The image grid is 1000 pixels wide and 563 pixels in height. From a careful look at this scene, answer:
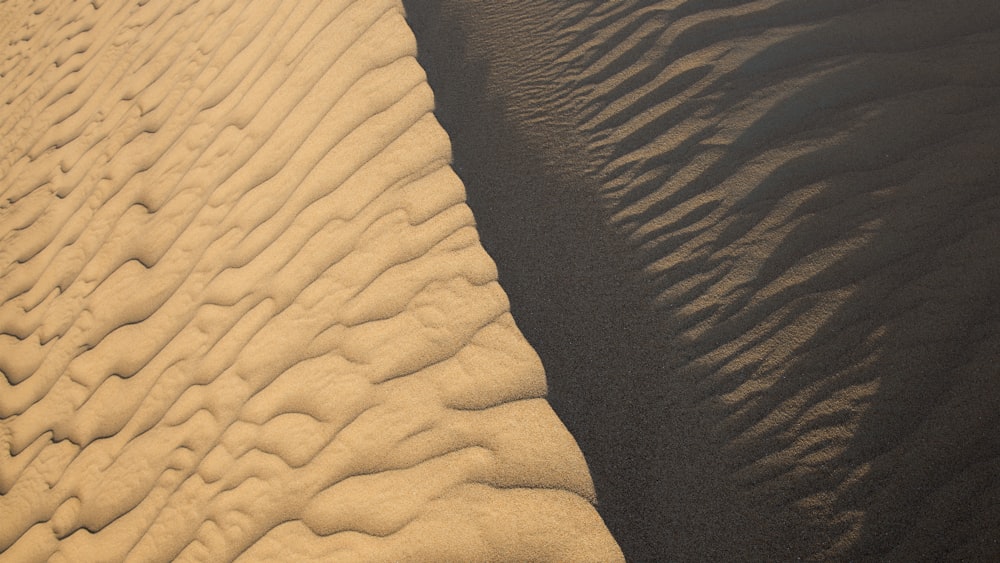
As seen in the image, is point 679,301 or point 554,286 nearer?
point 679,301

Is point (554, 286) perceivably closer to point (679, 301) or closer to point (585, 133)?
point (679, 301)

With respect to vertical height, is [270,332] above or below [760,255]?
above

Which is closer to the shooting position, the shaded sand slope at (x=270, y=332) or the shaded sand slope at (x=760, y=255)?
the shaded sand slope at (x=760, y=255)

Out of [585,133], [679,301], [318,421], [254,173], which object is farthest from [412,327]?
[254,173]

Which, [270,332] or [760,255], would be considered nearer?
[760,255]
